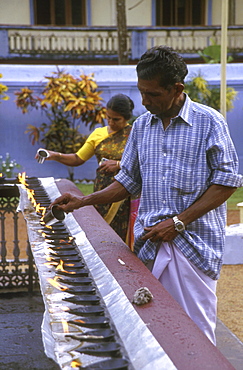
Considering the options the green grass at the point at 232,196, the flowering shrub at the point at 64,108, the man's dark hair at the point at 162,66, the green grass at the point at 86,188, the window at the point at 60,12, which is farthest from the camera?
the window at the point at 60,12

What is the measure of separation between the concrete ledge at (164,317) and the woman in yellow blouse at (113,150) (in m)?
1.53

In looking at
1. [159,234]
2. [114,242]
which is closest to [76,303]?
[159,234]

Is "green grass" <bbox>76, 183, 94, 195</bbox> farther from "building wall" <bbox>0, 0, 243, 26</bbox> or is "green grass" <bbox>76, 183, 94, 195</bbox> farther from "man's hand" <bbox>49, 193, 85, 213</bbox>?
"building wall" <bbox>0, 0, 243, 26</bbox>

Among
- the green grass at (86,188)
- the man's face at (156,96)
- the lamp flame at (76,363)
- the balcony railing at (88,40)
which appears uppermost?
the balcony railing at (88,40)

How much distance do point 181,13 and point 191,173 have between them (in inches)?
681

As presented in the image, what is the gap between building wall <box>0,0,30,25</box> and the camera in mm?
17328

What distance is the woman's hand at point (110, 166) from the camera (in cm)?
392

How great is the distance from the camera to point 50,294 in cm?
183

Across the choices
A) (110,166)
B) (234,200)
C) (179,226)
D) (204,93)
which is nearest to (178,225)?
(179,226)

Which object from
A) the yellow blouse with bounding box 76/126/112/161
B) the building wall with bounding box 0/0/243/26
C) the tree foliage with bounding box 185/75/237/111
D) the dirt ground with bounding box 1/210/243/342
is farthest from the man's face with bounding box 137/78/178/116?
the building wall with bounding box 0/0/243/26

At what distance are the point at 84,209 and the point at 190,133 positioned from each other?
1.21 meters

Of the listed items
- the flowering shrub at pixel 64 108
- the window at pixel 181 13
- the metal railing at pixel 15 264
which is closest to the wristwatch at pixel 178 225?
the metal railing at pixel 15 264

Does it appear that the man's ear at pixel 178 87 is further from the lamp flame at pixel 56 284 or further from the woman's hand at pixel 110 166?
the woman's hand at pixel 110 166

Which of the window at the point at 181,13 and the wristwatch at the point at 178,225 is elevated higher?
the window at the point at 181,13
